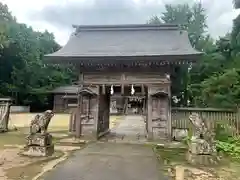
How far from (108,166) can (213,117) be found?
7235mm

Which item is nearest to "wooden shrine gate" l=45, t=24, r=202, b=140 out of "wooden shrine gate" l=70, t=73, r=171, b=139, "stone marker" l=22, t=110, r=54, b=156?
"wooden shrine gate" l=70, t=73, r=171, b=139

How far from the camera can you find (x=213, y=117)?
40.6 feet

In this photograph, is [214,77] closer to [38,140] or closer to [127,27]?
[127,27]

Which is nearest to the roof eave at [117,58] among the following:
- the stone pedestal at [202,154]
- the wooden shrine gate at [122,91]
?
the wooden shrine gate at [122,91]

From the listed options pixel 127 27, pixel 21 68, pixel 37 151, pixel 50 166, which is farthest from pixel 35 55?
pixel 50 166

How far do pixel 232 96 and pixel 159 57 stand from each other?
14.4 feet

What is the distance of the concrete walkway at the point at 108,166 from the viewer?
5918mm

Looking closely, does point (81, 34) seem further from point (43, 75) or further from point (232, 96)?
point (43, 75)

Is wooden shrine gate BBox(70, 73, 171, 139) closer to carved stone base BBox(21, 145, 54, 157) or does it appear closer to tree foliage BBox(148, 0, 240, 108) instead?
tree foliage BBox(148, 0, 240, 108)

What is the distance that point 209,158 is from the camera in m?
7.59

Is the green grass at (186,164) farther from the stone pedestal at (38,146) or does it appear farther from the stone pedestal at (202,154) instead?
the stone pedestal at (38,146)

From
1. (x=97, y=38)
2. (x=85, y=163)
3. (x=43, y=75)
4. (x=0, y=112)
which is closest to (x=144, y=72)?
(x=97, y=38)

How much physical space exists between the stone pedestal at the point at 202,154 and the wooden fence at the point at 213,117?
3.67m

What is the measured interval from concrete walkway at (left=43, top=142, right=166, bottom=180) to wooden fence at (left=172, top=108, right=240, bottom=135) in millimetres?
3865
